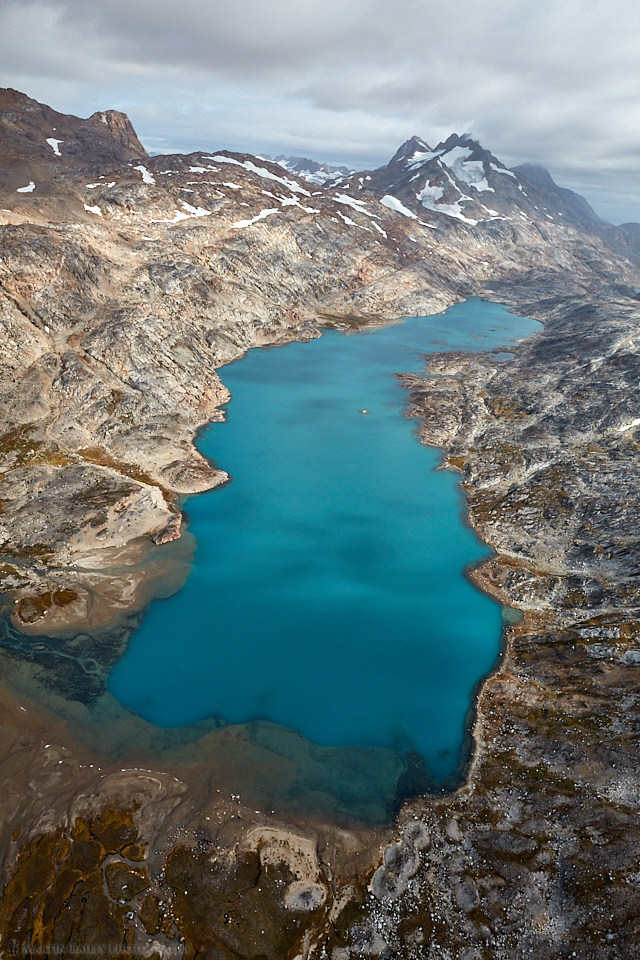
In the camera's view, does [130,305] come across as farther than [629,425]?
Yes

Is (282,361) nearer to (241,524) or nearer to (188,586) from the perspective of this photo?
(241,524)

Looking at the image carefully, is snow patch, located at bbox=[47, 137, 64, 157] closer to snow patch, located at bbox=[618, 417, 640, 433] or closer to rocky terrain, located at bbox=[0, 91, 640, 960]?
rocky terrain, located at bbox=[0, 91, 640, 960]

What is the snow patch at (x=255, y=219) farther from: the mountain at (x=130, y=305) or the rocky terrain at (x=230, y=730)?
the rocky terrain at (x=230, y=730)

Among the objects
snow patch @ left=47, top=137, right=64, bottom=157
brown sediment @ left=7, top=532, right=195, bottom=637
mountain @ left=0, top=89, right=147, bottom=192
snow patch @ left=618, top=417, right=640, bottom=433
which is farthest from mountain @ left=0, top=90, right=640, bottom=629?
snow patch @ left=618, top=417, right=640, bottom=433

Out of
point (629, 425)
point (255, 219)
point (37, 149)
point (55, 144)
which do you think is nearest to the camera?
point (629, 425)

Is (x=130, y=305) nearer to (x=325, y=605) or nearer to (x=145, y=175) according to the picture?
(x=325, y=605)

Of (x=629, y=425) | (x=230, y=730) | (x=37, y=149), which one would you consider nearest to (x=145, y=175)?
(x=37, y=149)
